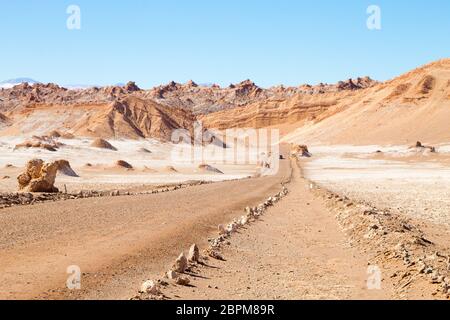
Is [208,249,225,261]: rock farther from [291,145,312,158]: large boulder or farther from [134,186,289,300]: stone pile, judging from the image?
[291,145,312,158]: large boulder

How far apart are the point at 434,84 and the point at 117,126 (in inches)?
2812

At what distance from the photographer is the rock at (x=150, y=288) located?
900cm

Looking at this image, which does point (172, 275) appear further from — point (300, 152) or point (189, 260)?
point (300, 152)

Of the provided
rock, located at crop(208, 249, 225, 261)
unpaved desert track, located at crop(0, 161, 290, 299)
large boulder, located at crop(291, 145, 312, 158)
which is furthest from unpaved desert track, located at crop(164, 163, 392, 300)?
large boulder, located at crop(291, 145, 312, 158)

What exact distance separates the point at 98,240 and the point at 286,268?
4.72 meters

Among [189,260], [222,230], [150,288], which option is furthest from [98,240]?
[150,288]

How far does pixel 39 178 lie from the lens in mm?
29156

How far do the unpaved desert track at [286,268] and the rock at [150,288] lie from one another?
0.23 m

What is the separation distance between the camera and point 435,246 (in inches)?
518

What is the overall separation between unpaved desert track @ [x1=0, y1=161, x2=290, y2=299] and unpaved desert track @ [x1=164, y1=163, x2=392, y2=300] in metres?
1.11

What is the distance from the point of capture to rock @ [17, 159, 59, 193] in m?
29.0

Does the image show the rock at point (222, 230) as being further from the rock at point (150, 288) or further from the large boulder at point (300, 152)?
the large boulder at point (300, 152)

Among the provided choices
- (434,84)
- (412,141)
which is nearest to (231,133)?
(434,84)
